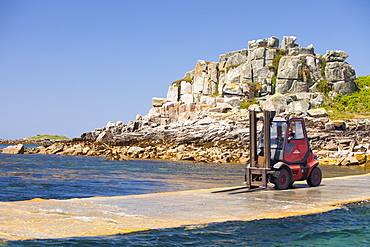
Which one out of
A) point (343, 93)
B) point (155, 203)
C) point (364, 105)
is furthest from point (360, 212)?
point (343, 93)

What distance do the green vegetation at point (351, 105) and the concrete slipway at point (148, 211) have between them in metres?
46.4

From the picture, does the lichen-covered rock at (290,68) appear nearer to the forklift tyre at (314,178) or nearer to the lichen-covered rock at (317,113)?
the lichen-covered rock at (317,113)

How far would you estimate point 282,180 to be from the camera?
1424cm

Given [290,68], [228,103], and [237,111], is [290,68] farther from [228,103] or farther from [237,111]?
[237,111]

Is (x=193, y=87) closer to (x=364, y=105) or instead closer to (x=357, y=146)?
(x=364, y=105)

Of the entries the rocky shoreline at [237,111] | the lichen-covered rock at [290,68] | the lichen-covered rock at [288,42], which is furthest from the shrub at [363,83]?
the lichen-covered rock at [288,42]

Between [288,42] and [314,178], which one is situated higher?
[288,42]

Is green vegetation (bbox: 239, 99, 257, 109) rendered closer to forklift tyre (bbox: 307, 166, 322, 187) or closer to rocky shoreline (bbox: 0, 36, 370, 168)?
rocky shoreline (bbox: 0, 36, 370, 168)

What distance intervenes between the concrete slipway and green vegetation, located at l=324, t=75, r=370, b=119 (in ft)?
152

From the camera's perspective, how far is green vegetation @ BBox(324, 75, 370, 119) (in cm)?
5757

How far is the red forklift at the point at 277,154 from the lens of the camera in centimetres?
1386

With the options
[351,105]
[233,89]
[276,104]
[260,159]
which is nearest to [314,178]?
[260,159]

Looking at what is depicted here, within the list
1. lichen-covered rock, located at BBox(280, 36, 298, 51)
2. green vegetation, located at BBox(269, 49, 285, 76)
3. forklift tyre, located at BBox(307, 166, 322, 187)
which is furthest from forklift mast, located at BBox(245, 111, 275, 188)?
lichen-covered rock, located at BBox(280, 36, 298, 51)

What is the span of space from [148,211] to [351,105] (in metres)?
59.0
